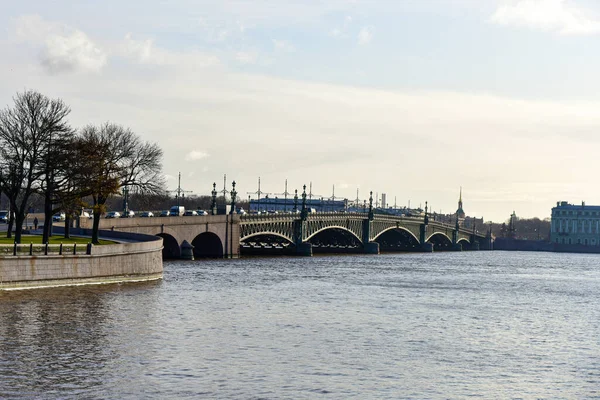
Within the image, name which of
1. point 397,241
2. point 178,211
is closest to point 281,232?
point 178,211

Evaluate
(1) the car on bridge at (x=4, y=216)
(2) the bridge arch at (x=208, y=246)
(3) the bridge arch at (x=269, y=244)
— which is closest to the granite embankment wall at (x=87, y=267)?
(1) the car on bridge at (x=4, y=216)

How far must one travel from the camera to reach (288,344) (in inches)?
1503

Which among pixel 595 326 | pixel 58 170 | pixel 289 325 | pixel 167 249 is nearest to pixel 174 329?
pixel 289 325

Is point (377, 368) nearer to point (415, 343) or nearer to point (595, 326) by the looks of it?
point (415, 343)

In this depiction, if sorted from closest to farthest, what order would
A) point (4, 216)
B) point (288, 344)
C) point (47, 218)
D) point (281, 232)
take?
point (288, 344), point (47, 218), point (4, 216), point (281, 232)

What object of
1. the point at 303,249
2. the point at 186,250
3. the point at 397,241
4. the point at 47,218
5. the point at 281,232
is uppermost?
the point at 397,241

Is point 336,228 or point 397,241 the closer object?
point 336,228

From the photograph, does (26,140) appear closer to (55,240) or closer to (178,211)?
(55,240)

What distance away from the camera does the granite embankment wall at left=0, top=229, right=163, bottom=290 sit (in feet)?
163

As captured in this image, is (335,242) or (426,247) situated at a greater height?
(335,242)

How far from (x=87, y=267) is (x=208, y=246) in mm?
51550

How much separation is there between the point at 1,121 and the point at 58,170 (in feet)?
14.8

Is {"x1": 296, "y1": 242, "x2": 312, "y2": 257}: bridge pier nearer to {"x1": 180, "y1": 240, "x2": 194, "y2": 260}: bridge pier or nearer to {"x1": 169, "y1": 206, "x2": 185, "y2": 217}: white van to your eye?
{"x1": 169, "y1": 206, "x2": 185, "y2": 217}: white van

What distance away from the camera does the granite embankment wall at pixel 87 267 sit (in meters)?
49.8
